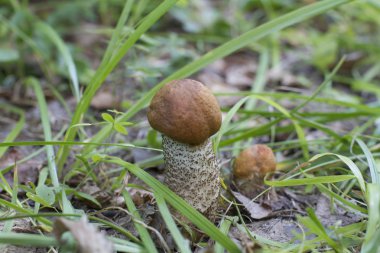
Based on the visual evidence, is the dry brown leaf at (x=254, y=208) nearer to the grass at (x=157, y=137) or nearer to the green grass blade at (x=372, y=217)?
the grass at (x=157, y=137)

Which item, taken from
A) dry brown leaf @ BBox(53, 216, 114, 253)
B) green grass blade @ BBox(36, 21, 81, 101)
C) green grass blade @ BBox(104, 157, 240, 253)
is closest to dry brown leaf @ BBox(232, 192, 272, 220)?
green grass blade @ BBox(104, 157, 240, 253)

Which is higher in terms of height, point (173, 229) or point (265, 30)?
point (265, 30)

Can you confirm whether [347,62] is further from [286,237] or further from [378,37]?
[286,237]

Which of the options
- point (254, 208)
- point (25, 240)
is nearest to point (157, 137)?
point (254, 208)

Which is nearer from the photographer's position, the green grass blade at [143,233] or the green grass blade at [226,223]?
the green grass blade at [143,233]

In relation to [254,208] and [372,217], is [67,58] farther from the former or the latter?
[372,217]

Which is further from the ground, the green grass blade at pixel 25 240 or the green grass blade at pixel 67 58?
the green grass blade at pixel 67 58

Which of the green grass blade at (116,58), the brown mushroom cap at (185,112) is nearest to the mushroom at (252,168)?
the brown mushroom cap at (185,112)
